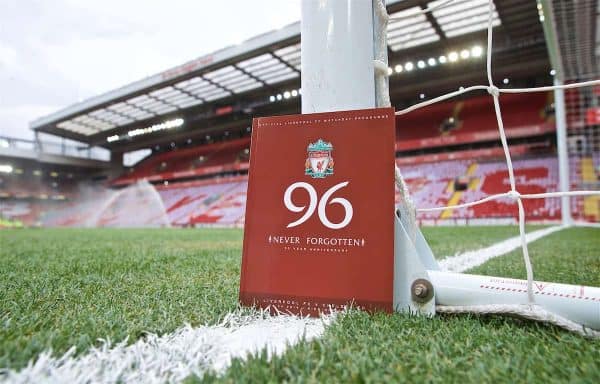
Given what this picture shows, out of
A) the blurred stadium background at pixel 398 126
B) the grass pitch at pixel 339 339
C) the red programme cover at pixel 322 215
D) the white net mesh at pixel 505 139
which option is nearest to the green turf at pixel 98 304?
the grass pitch at pixel 339 339

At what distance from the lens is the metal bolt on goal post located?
812mm

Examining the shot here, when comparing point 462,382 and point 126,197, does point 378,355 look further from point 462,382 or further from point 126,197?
point 126,197

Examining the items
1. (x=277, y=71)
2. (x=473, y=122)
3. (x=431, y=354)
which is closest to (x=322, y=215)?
(x=431, y=354)

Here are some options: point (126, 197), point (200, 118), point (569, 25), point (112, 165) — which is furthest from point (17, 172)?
point (569, 25)

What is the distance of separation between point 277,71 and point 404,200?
14.4m

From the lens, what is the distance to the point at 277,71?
14.7 meters

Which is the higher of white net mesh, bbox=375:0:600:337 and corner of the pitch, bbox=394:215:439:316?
white net mesh, bbox=375:0:600:337

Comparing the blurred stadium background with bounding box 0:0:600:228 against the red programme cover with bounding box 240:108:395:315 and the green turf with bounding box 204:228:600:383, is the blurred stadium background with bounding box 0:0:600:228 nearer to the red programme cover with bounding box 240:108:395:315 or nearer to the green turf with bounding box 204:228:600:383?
the red programme cover with bounding box 240:108:395:315

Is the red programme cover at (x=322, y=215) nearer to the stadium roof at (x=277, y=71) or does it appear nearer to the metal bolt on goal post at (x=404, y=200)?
the metal bolt on goal post at (x=404, y=200)

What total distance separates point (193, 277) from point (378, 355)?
1.10 m

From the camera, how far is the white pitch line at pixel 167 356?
1.83ft

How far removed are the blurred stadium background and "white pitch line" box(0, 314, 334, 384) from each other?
5192 mm

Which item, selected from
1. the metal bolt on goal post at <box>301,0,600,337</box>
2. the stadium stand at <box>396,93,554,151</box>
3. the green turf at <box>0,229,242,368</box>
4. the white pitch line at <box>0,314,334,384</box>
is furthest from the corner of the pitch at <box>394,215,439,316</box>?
the stadium stand at <box>396,93,554,151</box>

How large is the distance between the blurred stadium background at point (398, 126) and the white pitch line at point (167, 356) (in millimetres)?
5192
